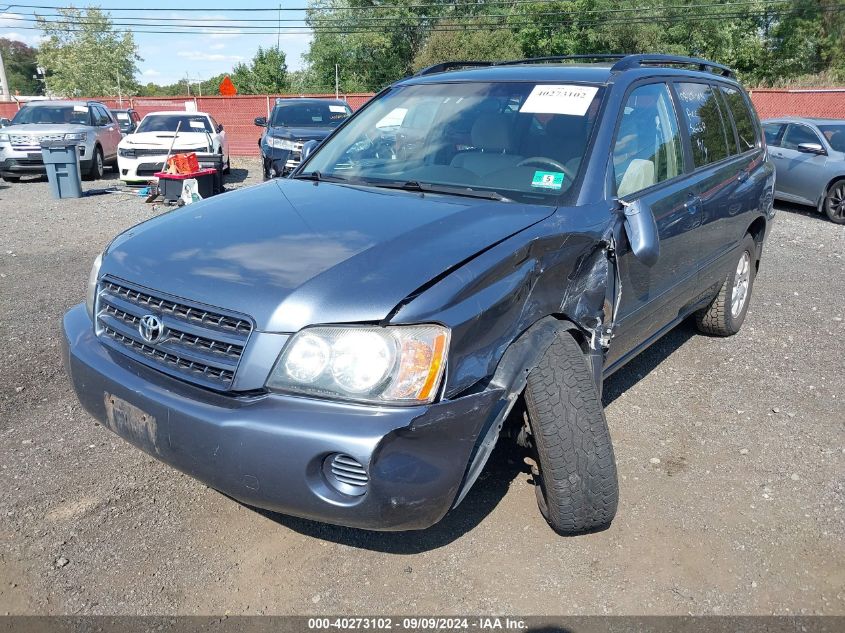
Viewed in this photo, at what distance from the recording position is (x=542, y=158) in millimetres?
3246

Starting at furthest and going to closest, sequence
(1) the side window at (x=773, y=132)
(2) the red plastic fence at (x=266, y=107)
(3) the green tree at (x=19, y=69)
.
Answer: (3) the green tree at (x=19, y=69) < (2) the red plastic fence at (x=266, y=107) < (1) the side window at (x=773, y=132)

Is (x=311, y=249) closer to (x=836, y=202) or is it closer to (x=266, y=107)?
(x=836, y=202)

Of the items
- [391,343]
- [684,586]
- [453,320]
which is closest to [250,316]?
[391,343]

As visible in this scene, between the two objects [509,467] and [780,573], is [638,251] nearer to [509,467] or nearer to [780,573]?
[509,467]

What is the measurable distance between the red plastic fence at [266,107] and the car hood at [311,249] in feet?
65.7

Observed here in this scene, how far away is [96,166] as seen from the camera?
1505cm

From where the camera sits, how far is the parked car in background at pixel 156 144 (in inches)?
520

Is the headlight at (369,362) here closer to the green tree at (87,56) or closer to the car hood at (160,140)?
the car hood at (160,140)

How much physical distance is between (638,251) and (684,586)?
1.38 m

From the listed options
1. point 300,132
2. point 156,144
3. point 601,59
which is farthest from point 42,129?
point 601,59

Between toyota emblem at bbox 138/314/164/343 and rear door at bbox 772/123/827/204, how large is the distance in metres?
11.4

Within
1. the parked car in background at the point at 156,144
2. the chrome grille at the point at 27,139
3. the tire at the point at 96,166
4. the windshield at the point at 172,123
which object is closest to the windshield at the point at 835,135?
the parked car in background at the point at 156,144

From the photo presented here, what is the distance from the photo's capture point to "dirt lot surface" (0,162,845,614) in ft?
8.53

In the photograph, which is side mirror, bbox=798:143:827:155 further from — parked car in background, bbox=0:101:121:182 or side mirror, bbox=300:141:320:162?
parked car in background, bbox=0:101:121:182
